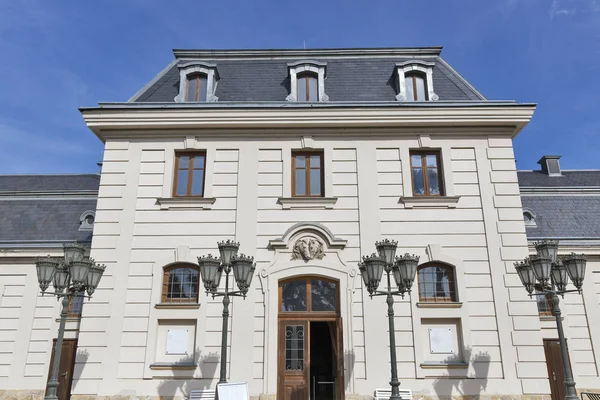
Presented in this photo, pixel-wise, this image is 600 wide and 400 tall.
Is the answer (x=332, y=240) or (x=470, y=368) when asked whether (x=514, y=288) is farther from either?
(x=332, y=240)

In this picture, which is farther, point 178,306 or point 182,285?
point 182,285

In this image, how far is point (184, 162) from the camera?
14.2m

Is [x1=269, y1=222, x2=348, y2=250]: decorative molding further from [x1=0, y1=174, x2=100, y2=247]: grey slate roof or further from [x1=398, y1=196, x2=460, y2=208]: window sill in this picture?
[x1=0, y1=174, x2=100, y2=247]: grey slate roof

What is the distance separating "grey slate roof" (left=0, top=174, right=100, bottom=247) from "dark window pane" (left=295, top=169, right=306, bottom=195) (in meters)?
9.14

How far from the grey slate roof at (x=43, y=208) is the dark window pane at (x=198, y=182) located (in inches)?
256

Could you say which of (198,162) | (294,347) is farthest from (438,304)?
(198,162)

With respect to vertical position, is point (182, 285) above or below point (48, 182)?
below

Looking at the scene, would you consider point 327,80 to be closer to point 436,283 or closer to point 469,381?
point 436,283

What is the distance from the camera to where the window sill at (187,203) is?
44.0 ft

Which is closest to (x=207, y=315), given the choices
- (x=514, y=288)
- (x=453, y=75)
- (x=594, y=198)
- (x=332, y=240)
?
(x=332, y=240)

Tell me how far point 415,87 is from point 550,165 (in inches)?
436

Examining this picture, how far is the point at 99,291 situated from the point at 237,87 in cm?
750

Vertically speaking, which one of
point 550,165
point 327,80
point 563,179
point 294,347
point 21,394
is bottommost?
point 21,394

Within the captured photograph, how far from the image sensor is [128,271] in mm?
12938
